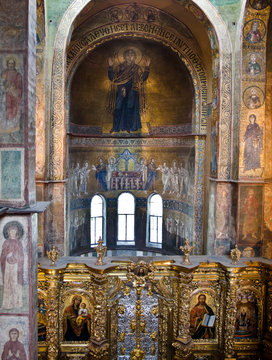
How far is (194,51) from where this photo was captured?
45.5 feet

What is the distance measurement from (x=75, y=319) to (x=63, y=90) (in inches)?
273

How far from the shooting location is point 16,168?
6.05m

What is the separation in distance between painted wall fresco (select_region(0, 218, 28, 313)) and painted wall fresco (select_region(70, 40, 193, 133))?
986cm

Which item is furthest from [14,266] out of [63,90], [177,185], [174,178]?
[174,178]

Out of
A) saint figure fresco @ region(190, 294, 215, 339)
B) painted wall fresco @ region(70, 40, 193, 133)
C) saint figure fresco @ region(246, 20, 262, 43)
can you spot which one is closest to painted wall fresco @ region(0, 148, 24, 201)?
saint figure fresco @ region(190, 294, 215, 339)

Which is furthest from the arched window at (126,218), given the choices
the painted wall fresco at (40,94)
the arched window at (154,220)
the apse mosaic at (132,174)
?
the painted wall fresco at (40,94)

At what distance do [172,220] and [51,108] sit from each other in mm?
8417

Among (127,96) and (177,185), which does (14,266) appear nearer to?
(177,185)

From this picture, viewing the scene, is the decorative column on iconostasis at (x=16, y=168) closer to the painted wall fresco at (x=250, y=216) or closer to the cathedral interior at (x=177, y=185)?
the cathedral interior at (x=177, y=185)

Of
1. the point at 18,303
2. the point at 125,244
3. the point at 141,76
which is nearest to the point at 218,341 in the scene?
the point at 18,303

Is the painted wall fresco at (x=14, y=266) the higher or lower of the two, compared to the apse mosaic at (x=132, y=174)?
lower

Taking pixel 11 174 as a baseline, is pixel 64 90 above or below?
above

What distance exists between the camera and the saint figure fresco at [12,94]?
601 centimetres

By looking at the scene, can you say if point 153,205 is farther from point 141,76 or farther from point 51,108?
point 51,108
